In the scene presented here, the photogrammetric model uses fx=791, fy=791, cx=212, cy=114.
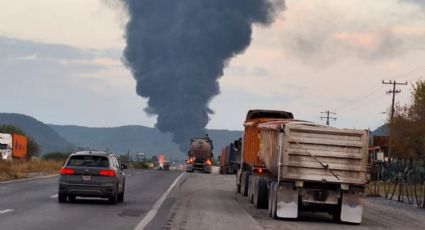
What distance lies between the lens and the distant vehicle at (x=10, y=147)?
187 feet

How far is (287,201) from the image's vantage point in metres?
22.5

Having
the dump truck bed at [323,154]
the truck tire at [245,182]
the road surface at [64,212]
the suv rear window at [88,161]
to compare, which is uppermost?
the dump truck bed at [323,154]

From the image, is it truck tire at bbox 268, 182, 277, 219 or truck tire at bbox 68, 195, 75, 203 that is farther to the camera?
truck tire at bbox 68, 195, 75, 203

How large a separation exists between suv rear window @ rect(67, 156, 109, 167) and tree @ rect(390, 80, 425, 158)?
48531 mm

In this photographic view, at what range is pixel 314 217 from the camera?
80.8ft

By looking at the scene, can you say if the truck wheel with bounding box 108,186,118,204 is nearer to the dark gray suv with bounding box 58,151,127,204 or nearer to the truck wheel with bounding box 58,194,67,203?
the dark gray suv with bounding box 58,151,127,204

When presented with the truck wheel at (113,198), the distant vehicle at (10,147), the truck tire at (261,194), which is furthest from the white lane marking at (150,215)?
the distant vehicle at (10,147)

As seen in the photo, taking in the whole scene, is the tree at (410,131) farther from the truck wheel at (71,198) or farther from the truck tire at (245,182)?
the truck wheel at (71,198)

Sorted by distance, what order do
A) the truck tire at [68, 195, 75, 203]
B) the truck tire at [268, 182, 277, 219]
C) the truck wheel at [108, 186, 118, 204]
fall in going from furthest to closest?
1. the truck tire at [68, 195, 75, 203]
2. the truck wheel at [108, 186, 118, 204]
3. the truck tire at [268, 182, 277, 219]

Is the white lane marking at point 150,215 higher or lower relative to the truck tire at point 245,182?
lower

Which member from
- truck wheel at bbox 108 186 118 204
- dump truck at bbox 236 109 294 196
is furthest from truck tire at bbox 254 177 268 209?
truck wheel at bbox 108 186 118 204

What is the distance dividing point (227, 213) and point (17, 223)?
7.73 metres

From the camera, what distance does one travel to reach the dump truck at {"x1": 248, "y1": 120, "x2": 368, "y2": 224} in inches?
881

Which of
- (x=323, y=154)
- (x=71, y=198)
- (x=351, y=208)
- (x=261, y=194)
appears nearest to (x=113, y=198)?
(x=71, y=198)
